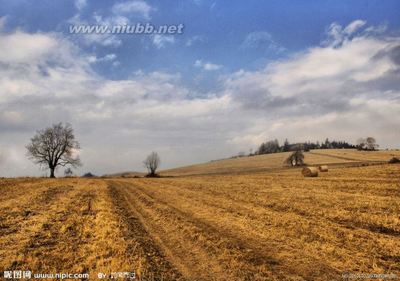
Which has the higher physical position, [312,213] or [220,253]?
[220,253]

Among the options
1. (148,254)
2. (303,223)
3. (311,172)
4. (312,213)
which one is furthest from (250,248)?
(311,172)

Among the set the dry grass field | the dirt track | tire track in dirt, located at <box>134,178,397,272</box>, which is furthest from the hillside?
the dry grass field

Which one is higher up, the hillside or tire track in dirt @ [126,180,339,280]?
the hillside

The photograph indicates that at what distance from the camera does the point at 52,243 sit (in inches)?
447

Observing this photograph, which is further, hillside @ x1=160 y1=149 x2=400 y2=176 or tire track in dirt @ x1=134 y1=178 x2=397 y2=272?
hillside @ x1=160 y1=149 x2=400 y2=176

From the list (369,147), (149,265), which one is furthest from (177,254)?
(369,147)

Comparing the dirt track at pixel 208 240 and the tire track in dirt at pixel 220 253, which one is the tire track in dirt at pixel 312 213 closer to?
the dirt track at pixel 208 240

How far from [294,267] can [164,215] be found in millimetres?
9168

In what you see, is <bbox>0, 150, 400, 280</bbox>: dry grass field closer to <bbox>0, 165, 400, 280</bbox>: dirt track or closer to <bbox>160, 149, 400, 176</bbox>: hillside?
<bbox>0, 165, 400, 280</bbox>: dirt track

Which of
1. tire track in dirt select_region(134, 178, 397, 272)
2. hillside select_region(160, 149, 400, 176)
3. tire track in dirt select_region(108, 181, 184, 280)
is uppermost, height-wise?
hillside select_region(160, 149, 400, 176)

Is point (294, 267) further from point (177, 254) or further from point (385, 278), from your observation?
point (177, 254)

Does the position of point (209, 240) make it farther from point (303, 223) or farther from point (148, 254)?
point (303, 223)

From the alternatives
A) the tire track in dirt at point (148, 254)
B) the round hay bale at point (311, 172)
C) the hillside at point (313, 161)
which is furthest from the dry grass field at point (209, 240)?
the hillside at point (313, 161)

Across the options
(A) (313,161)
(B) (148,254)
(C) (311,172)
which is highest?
(A) (313,161)
